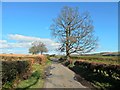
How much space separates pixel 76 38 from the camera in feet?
201

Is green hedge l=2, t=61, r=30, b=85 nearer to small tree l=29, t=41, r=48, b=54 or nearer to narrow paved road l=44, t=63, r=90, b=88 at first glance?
narrow paved road l=44, t=63, r=90, b=88

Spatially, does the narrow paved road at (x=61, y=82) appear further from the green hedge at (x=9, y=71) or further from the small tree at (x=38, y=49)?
the small tree at (x=38, y=49)

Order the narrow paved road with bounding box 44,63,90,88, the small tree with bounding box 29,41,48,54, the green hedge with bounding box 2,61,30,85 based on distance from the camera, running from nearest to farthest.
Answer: the green hedge with bounding box 2,61,30,85, the narrow paved road with bounding box 44,63,90,88, the small tree with bounding box 29,41,48,54

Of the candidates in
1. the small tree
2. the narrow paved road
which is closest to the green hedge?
the narrow paved road

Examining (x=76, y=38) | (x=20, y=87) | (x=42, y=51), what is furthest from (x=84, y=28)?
(x=42, y=51)

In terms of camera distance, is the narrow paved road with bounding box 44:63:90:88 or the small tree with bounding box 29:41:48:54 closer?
the narrow paved road with bounding box 44:63:90:88

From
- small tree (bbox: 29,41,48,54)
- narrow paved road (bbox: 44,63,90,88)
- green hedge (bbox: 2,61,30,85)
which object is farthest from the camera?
small tree (bbox: 29,41,48,54)

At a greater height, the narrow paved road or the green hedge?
the green hedge

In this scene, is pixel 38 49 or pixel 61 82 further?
pixel 38 49

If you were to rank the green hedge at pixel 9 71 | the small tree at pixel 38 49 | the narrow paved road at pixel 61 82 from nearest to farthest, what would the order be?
the green hedge at pixel 9 71, the narrow paved road at pixel 61 82, the small tree at pixel 38 49

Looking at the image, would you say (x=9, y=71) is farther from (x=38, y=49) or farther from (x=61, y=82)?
(x=38, y=49)

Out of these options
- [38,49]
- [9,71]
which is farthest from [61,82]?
[38,49]

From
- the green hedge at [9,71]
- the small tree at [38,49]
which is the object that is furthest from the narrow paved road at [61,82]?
the small tree at [38,49]

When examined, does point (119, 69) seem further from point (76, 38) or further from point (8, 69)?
point (76, 38)
